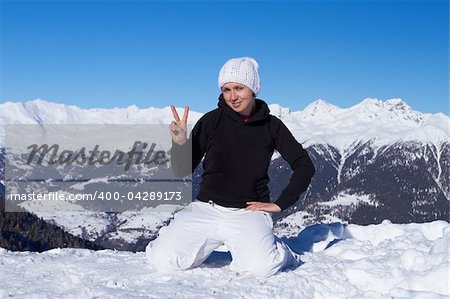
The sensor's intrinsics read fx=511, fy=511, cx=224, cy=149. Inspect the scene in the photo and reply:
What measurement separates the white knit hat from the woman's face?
0.20 feet

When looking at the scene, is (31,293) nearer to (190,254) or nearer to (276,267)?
(190,254)

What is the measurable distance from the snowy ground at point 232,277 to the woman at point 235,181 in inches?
10.6

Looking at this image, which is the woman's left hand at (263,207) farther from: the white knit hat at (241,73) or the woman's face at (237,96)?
the white knit hat at (241,73)

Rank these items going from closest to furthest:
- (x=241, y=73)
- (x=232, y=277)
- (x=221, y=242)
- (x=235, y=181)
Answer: (x=232, y=277) → (x=241, y=73) → (x=221, y=242) → (x=235, y=181)

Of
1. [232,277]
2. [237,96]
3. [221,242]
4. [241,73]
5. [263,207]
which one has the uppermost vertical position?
[241,73]

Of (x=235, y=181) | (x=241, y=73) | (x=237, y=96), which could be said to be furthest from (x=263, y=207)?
(x=241, y=73)

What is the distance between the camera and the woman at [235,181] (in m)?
6.52

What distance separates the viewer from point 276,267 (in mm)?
6418

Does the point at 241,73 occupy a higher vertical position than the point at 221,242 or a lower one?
higher

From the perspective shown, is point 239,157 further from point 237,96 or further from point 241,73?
point 241,73

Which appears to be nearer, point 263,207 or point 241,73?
point 241,73

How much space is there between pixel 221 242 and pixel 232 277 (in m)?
0.55

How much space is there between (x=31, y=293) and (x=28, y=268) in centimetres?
128

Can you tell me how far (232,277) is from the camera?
6.42m
